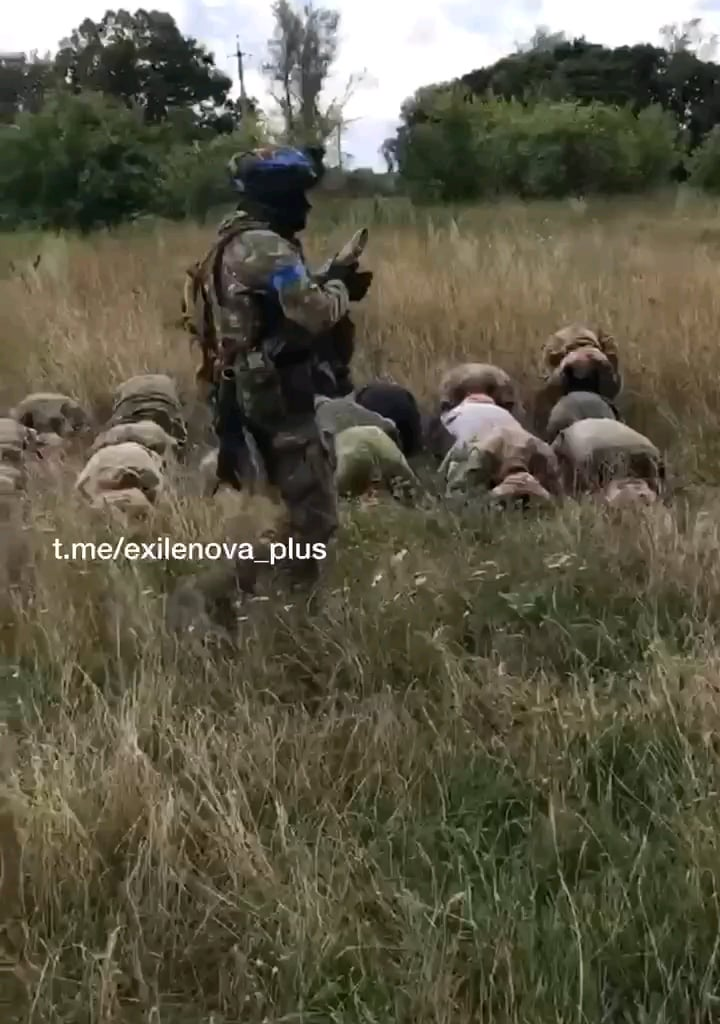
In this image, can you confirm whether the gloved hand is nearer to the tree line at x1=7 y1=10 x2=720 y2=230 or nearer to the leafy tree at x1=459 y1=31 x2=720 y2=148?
the tree line at x1=7 y1=10 x2=720 y2=230

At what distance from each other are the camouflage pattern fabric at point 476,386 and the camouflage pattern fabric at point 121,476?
179 cm

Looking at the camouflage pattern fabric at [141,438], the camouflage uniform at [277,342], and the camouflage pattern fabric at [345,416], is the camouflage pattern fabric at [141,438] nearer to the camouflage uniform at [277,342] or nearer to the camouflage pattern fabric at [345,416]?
the camouflage pattern fabric at [345,416]

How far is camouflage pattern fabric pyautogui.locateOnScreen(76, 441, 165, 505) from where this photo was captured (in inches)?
178

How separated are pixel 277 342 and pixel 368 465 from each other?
4.78 feet

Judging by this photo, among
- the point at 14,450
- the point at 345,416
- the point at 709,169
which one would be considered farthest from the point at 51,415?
the point at 709,169

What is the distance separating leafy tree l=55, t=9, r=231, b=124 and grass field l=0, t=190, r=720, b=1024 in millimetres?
31334

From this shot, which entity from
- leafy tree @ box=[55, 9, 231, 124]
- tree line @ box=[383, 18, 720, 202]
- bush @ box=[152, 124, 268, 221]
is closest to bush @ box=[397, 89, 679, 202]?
tree line @ box=[383, 18, 720, 202]

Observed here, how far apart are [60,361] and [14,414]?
0.86 m

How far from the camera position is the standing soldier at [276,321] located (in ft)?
11.0

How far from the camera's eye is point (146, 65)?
33.6 metres

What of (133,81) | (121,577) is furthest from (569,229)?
(133,81)

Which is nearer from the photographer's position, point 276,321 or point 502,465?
point 276,321

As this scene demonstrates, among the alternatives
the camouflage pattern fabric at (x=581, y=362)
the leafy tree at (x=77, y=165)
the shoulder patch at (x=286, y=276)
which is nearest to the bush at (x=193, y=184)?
the leafy tree at (x=77, y=165)

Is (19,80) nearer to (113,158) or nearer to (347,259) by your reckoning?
(113,158)
